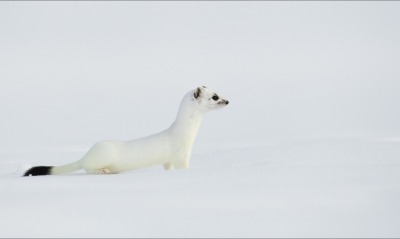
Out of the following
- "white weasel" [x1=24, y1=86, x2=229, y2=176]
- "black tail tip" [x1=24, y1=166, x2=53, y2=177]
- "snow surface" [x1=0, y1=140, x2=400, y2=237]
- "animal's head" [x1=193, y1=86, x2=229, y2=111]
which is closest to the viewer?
"snow surface" [x1=0, y1=140, x2=400, y2=237]

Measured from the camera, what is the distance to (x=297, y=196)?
354 cm

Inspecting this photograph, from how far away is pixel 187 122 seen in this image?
5.61 metres

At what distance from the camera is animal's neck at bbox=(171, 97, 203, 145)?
557 centimetres

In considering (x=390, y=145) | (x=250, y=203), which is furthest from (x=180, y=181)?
(x=390, y=145)

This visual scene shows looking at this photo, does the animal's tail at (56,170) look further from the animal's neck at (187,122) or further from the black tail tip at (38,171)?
the animal's neck at (187,122)

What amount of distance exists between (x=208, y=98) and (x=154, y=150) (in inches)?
26.4

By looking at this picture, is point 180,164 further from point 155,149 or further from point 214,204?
point 214,204

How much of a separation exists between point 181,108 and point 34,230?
2625 millimetres

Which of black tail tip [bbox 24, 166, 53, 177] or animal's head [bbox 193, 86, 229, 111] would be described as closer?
black tail tip [bbox 24, 166, 53, 177]

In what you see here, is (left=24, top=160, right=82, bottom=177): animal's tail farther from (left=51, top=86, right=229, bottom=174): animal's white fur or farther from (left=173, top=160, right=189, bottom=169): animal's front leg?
(left=173, top=160, right=189, bottom=169): animal's front leg

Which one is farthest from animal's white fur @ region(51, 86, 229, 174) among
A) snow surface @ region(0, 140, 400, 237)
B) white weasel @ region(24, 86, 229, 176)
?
snow surface @ region(0, 140, 400, 237)

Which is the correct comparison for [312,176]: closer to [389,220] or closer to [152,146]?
[389,220]

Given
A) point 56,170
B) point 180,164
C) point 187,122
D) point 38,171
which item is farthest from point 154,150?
point 38,171

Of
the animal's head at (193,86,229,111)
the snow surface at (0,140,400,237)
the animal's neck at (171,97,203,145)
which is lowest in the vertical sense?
the snow surface at (0,140,400,237)
